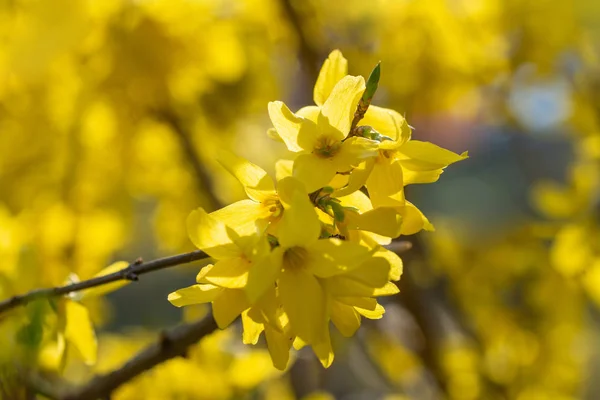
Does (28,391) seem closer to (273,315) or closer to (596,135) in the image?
(273,315)

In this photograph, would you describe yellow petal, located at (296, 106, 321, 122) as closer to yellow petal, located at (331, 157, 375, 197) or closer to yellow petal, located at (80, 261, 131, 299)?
yellow petal, located at (331, 157, 375, 197)

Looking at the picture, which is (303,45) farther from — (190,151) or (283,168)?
(283,168)

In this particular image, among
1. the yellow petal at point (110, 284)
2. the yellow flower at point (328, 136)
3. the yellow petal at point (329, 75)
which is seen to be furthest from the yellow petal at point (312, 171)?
the yellow petal at point (110, 284)

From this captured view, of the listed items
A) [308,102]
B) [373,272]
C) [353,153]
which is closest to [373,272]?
[373,272]

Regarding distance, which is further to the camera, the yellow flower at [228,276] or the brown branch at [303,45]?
the brown branch at [303,45]

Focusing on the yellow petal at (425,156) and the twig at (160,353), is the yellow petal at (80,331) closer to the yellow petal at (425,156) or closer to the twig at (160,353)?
the twig at (160,353)

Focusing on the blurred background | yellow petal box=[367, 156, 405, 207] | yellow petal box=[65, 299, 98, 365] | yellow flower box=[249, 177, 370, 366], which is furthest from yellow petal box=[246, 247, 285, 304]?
the blurred background
